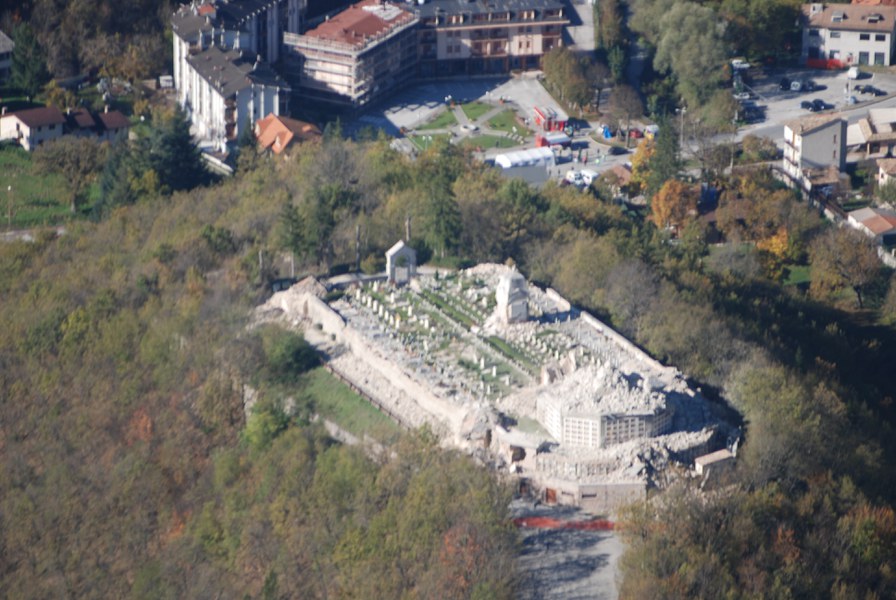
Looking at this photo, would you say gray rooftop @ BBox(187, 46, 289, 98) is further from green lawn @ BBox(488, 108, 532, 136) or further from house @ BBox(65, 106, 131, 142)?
green lawn @ BBox(488, 108, 532, 136)

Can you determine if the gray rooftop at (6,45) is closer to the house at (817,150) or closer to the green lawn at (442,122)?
the green lawn at (442,122)

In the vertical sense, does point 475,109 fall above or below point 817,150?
below

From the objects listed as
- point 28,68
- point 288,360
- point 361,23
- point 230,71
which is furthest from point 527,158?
point 288,360

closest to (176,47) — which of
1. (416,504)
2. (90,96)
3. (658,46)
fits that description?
(90,96)

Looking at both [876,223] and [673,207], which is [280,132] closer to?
[673,207]

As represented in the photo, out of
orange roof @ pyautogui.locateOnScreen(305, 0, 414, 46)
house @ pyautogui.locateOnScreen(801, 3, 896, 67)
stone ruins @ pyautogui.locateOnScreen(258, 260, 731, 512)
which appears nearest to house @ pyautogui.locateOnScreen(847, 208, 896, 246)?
house @ pyautogui.locateOnScreen(801, 3, 896, 67)

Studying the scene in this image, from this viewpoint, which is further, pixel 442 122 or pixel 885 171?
pixel 442 122
